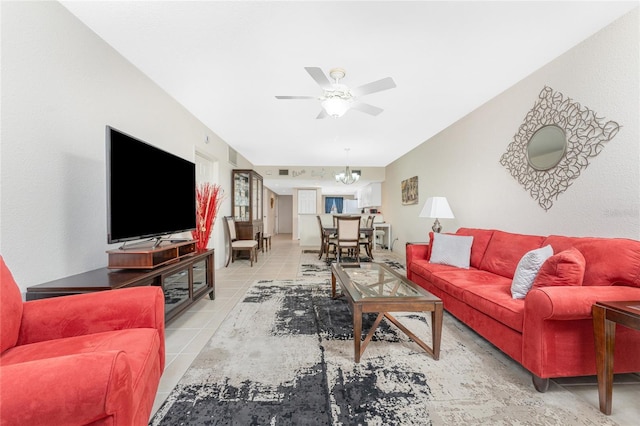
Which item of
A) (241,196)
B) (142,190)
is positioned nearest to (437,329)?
(142,190)

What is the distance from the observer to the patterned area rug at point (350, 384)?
128 centimetres

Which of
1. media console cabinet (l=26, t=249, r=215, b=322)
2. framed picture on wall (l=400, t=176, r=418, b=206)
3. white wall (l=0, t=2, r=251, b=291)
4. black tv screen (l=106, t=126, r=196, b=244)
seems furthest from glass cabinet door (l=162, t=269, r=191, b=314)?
framed picture on wall (l=400, t=176, r=418, b=206)

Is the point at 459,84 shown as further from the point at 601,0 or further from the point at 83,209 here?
the point at 83,209

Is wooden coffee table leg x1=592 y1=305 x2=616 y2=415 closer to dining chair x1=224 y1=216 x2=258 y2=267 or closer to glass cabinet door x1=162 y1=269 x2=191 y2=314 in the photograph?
glass cabinet door x1=162 y1=269 x2=191 y2=314

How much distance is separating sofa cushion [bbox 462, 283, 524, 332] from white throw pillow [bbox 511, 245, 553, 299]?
2.5 inches

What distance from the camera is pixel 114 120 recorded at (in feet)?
7.05

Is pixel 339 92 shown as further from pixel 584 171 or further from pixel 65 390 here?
pixel 65 390

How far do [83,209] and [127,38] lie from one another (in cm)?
138

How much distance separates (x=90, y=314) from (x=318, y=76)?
2161 millimetres

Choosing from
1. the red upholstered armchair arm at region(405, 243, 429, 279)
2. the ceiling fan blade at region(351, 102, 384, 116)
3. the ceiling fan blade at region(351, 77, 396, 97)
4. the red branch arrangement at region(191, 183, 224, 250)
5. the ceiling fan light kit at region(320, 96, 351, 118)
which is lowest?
the red upholstered armchair arm at region(405, 243, 429, 279)

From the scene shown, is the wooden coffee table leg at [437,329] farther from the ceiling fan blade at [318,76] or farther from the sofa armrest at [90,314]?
the ceiling fan blade at [318,76]

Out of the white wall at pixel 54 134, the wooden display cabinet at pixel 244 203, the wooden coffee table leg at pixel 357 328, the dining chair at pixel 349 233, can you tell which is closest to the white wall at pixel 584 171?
the dining chair at pixel 349 233

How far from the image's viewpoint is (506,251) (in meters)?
2.44

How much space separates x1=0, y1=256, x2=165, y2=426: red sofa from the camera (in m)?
0.64
